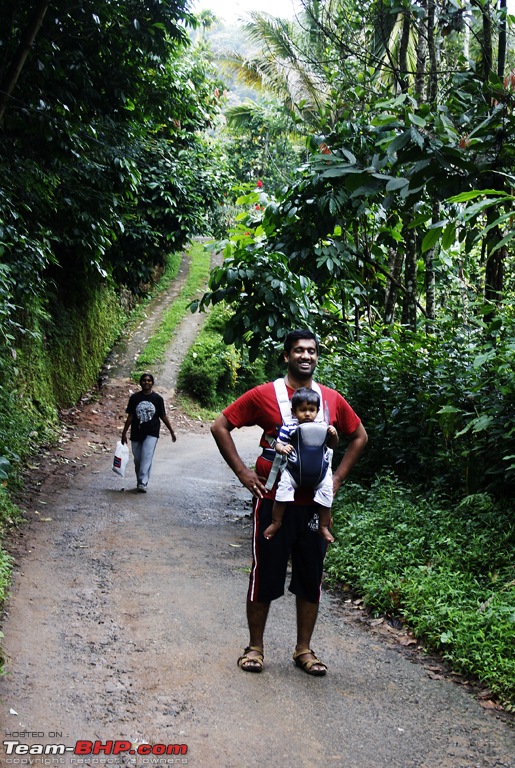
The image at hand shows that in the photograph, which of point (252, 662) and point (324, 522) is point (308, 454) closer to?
point (324, 522)

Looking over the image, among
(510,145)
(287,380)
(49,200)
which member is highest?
(510,145)

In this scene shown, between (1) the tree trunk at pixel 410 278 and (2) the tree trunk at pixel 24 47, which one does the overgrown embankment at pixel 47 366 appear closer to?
(2) the tree trunk at pixel 24 47

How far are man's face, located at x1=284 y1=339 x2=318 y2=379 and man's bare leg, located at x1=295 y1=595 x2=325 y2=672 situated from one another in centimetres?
132

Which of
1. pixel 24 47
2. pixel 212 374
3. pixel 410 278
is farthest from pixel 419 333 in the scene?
pixel 212 374

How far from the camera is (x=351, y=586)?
6.27 metres

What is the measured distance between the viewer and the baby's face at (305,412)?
4145 mm

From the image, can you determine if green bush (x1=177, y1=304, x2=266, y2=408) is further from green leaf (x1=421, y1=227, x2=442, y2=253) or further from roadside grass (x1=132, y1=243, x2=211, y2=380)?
green leaf (x1=421, y1=227, x2=442, y2=253)

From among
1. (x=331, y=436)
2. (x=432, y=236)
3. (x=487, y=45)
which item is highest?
(x=487, y=45)

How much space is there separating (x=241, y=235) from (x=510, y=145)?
4.07 metres

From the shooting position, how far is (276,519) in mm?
4156

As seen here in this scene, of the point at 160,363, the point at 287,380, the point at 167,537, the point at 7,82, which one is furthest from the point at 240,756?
the point at 160,363

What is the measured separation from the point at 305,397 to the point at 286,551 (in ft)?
2.96

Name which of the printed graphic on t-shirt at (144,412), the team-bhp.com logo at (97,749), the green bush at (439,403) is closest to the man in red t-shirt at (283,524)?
the team-bhp.com logo at (97,749)

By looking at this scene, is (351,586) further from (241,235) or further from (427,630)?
(241,235)
